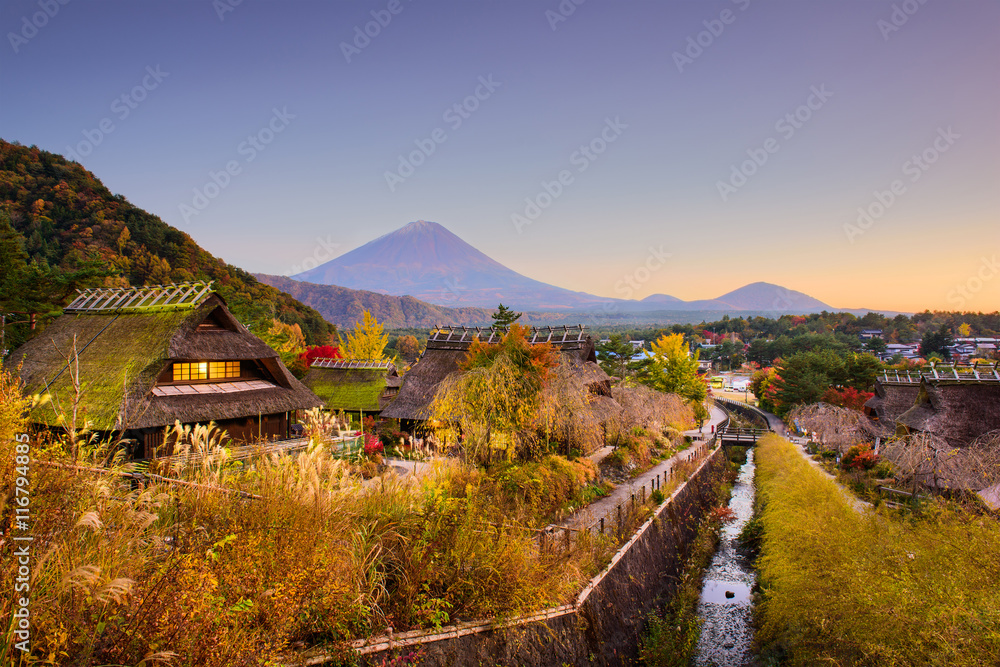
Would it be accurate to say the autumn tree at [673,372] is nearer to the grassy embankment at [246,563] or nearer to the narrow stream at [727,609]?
the narrow stream at [727,609]

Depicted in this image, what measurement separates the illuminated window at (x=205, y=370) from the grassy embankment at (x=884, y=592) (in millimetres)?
16745

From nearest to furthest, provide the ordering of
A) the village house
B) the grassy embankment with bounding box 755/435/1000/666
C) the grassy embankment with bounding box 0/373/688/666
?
the grassy embankment with bounding box 0/373/688/666 → the grassy embankment with bounding box 755/435/1000/666 → the village house

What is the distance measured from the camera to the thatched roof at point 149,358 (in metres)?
14.1

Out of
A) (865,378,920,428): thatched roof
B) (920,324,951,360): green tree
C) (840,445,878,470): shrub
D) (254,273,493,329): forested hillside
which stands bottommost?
(840,445,878,470): shrub

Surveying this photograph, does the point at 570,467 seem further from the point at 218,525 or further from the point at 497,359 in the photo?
the point at 218,525

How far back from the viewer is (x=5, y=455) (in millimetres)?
3537

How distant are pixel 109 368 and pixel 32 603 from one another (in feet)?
46.8


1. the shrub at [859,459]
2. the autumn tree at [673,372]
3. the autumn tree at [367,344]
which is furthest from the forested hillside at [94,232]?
the shrub at [859,459]

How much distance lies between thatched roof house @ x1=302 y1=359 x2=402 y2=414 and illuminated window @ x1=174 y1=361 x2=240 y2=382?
1043 cm

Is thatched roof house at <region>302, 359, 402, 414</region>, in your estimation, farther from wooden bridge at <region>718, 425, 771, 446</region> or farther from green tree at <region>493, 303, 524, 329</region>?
wooden bridge at <region>718, 425, 771, 446</region>

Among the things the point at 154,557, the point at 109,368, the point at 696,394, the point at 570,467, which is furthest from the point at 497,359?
the point at 696,394

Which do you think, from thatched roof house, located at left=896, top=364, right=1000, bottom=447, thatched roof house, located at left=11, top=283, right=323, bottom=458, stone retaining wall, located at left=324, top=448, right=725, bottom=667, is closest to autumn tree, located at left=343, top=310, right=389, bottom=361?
thatched roof house, located at left=11, top=283, right=323, bottom=458

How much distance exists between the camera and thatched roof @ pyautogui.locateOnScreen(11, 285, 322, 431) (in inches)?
553

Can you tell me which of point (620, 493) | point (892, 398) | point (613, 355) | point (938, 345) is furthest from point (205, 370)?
point (938, 345)
